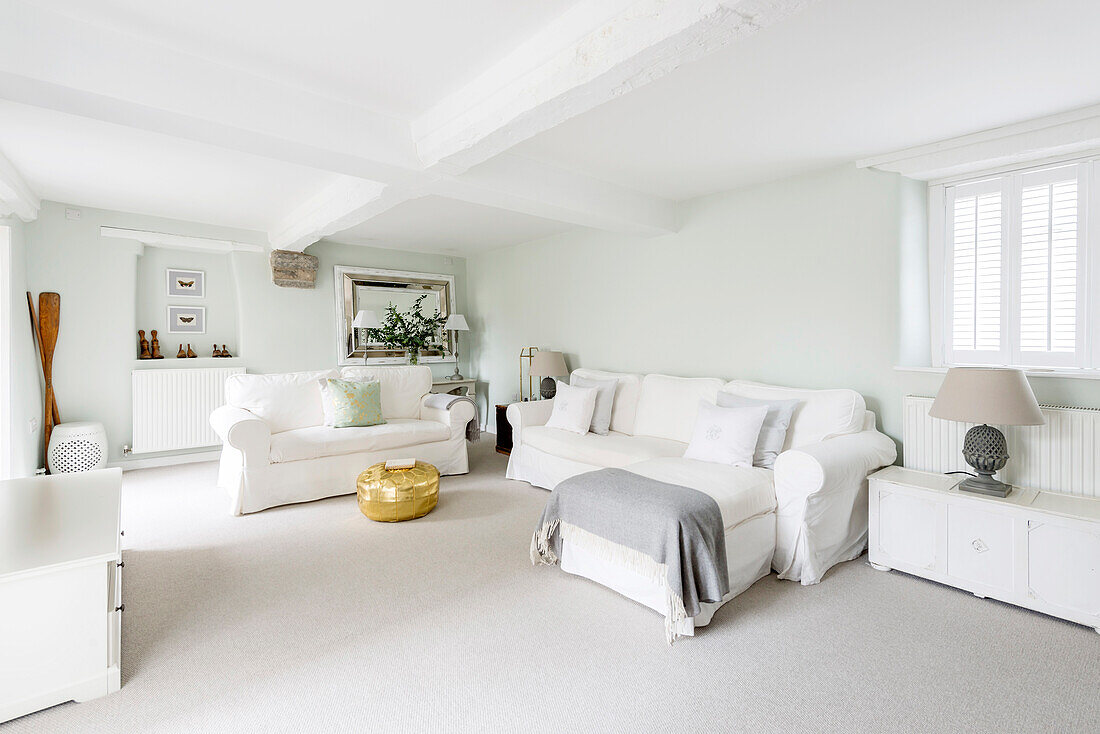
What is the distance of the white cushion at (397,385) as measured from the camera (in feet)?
15.7

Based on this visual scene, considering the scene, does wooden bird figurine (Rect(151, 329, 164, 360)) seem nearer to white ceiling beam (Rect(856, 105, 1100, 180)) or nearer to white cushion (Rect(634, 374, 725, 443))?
white cushion (Rect(634, 374, 725, 443))

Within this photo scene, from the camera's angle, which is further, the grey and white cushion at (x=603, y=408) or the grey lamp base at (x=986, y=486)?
the grey and white cushion at (x=603, y=408)

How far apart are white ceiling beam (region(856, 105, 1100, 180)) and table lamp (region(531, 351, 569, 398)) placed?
9.83 ft

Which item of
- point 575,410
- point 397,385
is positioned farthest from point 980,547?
point 397,385

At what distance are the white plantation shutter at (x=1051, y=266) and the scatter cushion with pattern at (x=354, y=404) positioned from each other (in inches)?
176

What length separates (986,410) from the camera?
7.92 feet

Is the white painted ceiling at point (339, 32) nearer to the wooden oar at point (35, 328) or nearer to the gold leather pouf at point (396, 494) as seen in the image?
the gold leather pouf at point (396, 494)

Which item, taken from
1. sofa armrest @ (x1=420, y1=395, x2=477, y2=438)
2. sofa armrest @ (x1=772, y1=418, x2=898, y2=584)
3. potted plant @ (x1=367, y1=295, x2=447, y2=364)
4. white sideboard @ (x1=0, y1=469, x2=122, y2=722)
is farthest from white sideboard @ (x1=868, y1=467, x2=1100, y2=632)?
potted plant @ (x1=367, y1=295, x2=447, y2=364)

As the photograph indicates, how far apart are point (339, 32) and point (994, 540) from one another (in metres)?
3.54

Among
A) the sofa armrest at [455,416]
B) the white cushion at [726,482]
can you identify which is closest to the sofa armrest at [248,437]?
the sofa armrest at [455,416]

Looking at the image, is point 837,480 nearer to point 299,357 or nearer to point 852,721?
point 852,721


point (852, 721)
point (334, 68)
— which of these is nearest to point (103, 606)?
point (334, 68)

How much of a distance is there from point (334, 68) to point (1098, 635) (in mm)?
3961

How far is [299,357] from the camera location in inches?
227
